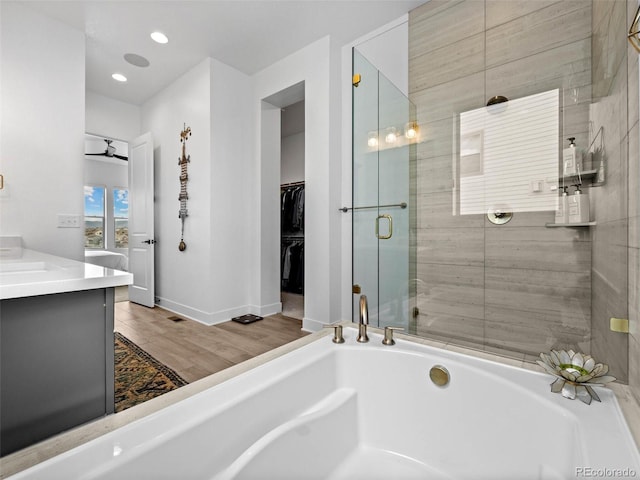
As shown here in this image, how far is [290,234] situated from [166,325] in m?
2.38

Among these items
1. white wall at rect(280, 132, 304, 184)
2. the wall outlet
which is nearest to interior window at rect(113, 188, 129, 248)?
white wall at rect(280, 132, 304, 184)

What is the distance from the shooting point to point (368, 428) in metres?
1.16

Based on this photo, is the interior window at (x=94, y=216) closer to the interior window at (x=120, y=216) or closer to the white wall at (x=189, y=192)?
the interior window at (x=120, y=216)

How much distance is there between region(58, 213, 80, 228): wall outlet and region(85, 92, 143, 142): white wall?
5.83 feet

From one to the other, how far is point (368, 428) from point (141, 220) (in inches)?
148

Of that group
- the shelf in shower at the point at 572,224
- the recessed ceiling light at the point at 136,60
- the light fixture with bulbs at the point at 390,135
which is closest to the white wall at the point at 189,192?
the recessed ceiling light at the point at 136,60

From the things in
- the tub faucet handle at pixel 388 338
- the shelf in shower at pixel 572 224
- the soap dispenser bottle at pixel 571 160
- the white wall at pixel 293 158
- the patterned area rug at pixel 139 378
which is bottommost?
the patterned area rug at pixel 139 378

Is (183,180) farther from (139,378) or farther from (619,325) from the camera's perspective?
(619,325)

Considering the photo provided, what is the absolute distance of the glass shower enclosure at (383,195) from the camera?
1.92 m

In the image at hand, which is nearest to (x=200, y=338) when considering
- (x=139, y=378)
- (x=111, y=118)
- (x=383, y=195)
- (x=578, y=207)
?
(x=139, y=378)

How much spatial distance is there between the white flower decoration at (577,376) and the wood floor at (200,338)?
1833mm

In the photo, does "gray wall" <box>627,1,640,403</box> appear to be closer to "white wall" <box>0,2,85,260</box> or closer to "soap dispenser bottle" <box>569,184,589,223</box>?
"soap dispenser bottle" <box>569,184,589,223</box>

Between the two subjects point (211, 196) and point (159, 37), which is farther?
point (211, 196)

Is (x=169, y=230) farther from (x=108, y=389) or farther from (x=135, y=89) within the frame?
(x=108, y=389)
